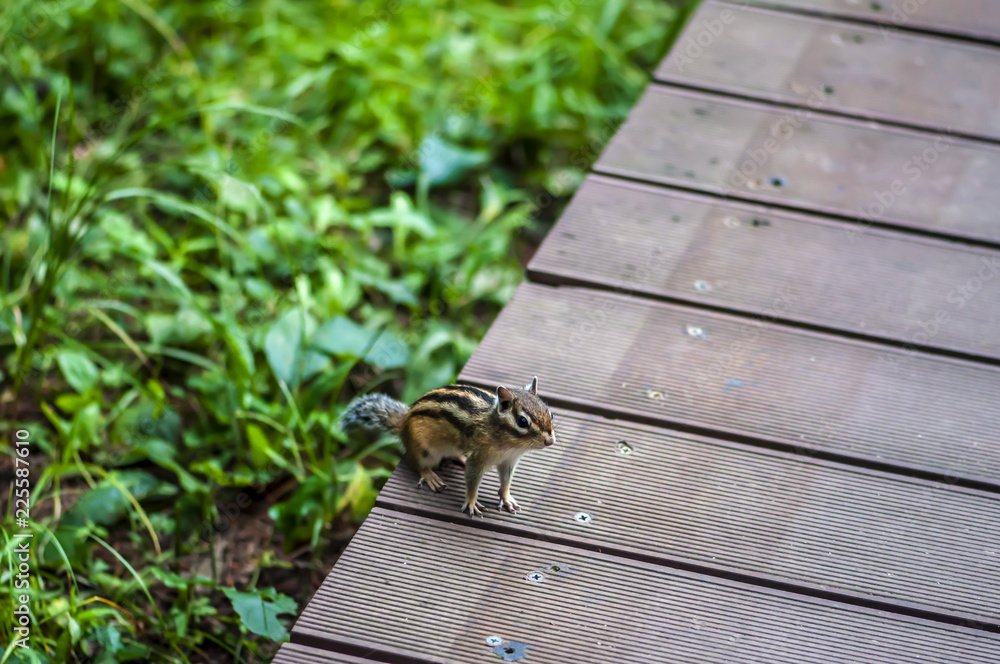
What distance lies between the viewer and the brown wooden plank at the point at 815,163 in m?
3.42

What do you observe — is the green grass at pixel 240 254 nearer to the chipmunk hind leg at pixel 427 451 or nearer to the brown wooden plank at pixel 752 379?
the chipmunk hind leg at pixel 427 451

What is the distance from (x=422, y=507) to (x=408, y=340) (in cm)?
159

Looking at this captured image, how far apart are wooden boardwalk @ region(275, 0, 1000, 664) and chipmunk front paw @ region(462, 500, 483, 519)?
0.04m

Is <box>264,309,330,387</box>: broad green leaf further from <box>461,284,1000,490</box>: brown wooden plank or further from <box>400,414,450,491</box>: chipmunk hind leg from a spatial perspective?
<box>400,414,450,491</box>: chipmunk hind leg

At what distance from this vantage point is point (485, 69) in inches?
213

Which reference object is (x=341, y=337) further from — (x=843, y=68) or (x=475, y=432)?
(x=843, y=68)

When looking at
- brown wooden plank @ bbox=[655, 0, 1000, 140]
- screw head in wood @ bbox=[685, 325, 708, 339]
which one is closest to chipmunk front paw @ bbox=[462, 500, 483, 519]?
screw head in wood @ bbox=[685, 325, 708, 339]

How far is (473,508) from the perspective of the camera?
91.4 inches

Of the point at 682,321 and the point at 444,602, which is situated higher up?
the point at 682,321

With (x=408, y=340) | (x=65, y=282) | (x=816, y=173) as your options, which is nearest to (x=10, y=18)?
(x=65, y=282)

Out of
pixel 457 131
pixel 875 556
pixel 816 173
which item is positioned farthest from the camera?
pixel 457 131

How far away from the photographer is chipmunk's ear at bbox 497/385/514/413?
2.32m

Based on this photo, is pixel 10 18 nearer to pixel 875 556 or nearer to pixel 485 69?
pixel 485 69

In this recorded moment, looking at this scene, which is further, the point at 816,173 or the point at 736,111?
the point at 736,111
